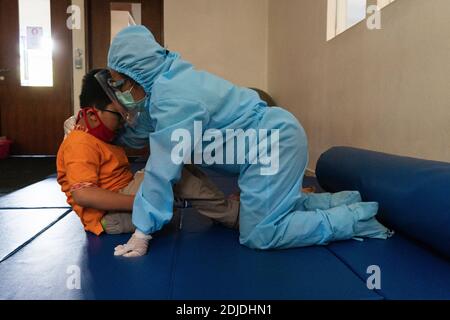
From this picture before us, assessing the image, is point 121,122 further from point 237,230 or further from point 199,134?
point 237,230

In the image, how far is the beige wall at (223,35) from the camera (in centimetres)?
412

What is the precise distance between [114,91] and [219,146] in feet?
1.20

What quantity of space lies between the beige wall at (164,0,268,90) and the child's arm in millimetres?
3169

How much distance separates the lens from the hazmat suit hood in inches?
43.8

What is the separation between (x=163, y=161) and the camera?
41.7 inches

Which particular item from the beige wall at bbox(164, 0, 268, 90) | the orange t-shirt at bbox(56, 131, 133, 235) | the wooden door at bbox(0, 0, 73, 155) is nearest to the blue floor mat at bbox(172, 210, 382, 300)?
the orange t-shirt at bbox(56, 131, 133, 235)

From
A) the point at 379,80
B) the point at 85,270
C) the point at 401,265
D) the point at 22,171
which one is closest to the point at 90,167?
the point at 85,270

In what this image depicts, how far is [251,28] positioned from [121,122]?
10.8ft

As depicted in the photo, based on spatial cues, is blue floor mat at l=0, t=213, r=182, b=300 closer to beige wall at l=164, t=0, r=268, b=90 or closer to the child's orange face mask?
the child's orange face mask

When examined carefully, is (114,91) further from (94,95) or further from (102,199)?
(102,199)

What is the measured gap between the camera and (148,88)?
1.16 meters

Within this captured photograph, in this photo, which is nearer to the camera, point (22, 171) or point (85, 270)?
point (85, 270)

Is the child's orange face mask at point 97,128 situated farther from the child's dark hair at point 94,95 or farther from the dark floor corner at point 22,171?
the dark floor corner at point 22,171

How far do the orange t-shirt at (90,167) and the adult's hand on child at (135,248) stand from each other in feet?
0.71
